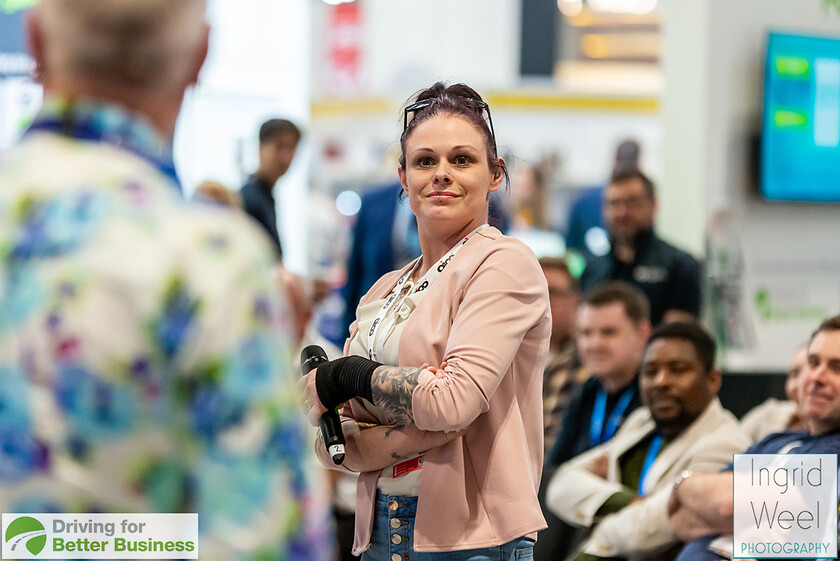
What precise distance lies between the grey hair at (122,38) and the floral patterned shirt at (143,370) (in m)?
0.09

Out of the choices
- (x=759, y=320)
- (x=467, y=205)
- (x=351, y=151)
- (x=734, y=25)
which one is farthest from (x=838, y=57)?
(x=351, y=151)

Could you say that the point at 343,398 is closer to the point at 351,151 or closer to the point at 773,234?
the point at 773,234

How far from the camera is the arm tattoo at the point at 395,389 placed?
4.90ft

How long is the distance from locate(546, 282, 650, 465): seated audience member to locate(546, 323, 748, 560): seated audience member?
0.22 m

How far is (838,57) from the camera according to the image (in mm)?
4770

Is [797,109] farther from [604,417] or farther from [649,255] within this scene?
[604,417]

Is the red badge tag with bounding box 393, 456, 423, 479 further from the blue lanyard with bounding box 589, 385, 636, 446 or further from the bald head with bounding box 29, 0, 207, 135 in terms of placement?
the blue lanyard with bounding box 589, 385, 636, 446

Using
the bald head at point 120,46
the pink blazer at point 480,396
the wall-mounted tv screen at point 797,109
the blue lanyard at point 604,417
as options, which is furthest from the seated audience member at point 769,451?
the wall-mounted tv screen at point 797,109

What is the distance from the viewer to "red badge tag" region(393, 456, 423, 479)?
157cm

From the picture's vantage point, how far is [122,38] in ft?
2.53

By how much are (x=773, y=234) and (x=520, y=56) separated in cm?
612

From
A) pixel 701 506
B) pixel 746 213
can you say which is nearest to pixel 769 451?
pixel 701 506

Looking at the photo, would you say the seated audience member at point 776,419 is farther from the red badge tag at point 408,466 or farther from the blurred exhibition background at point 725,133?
the red badge tag at point 408,466

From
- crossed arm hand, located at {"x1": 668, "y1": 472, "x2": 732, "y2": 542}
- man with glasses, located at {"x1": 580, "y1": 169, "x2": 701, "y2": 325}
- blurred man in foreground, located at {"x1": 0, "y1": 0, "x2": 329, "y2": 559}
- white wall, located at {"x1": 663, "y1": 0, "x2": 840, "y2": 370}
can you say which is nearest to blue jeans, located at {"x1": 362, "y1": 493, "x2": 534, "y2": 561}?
blurred man in foreground, located at {"x1": 0, "y1": 0, "x2": 329, "y2": 559}
